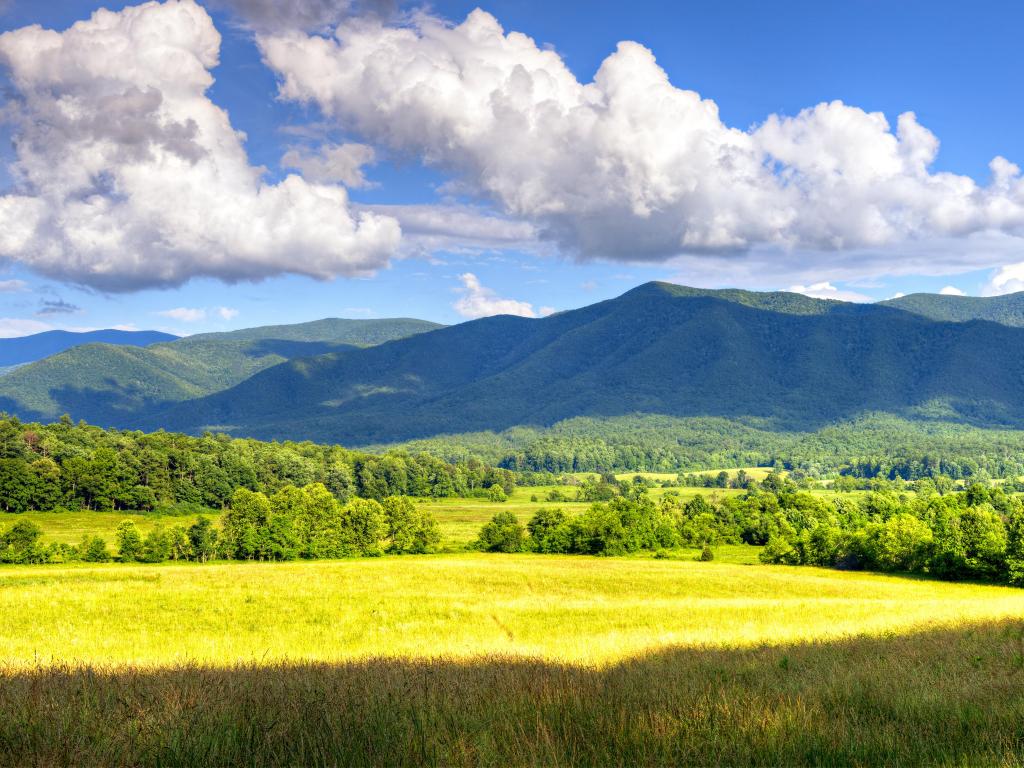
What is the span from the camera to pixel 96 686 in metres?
8.49

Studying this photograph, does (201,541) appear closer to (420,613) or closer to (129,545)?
(129,545)

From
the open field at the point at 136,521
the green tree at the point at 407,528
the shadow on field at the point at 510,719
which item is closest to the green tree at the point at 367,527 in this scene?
the green tree at the point at 407,528

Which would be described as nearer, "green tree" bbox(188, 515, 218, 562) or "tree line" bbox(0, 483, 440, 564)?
"tree line" bbox(0, 483, 440, 564)

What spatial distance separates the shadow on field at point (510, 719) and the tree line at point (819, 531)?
76586 millimetres

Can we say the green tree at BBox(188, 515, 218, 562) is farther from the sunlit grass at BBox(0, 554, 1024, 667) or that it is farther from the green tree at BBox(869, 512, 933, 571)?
the green tree at BBox(869, 512, 933, 571)

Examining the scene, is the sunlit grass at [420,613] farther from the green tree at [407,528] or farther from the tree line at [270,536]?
the green tree at [407,528]

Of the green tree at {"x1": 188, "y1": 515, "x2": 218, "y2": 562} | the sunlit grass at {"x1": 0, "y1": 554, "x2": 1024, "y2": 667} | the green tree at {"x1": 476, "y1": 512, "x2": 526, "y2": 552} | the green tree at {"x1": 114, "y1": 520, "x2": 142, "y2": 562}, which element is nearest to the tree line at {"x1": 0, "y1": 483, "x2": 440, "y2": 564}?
the green tree at {"x1": 188, "y1": 515, "x2": 218, "y2": 562}

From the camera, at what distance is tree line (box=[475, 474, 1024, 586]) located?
243ft

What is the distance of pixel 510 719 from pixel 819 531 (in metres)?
95.5

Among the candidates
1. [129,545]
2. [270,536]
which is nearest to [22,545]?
[129,545]

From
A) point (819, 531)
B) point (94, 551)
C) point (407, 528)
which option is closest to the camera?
point (94, 551)

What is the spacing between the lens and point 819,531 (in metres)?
92.3

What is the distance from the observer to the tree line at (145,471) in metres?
130

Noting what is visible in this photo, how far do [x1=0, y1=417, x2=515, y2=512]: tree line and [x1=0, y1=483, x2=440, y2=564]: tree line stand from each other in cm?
3372
